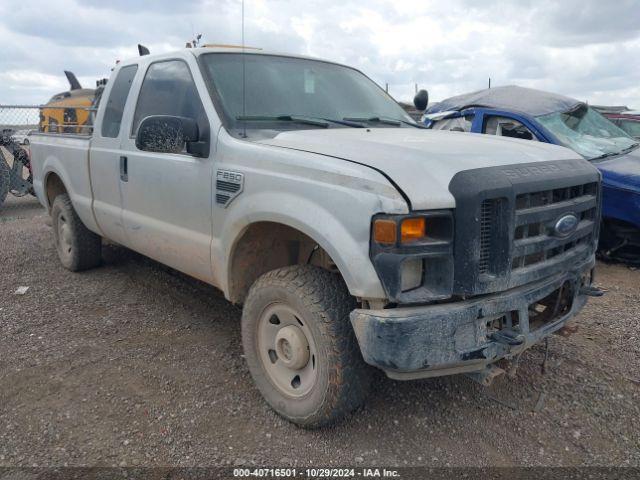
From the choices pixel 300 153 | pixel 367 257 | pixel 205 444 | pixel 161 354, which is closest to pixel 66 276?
pixel 161 354

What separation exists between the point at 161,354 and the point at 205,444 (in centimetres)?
116

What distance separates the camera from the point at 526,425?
305 centimetres

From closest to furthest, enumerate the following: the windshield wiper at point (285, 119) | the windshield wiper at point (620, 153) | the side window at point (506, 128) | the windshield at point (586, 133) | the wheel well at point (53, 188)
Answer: the windshield wiper at point (285, 119) → the wheel well at point (53, 188) → the windshield wiper at point (620, 153) → the windshield at point (586, 133) → the side window at point (506, 128)

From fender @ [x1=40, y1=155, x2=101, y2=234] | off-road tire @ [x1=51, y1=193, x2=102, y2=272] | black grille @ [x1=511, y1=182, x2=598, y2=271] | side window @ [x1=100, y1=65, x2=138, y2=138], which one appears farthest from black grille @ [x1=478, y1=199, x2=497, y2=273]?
off-road tire @ [x1=51, y1=193, x2=102, y2=272]

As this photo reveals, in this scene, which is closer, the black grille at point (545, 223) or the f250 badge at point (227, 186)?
the black grille at point (545, 223)

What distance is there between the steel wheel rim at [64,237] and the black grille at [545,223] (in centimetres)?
451

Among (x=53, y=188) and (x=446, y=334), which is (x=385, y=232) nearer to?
(x=446, y=334)

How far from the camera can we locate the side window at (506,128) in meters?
6.39

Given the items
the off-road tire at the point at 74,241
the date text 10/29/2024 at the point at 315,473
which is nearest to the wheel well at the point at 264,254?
the date text 10/29/2024 at the point at 315,473

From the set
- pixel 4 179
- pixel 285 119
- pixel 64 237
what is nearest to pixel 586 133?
pixel 285 119

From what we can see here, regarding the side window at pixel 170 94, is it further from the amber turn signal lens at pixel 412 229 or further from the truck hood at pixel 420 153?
the amber turn signal lens at pixel 412 229

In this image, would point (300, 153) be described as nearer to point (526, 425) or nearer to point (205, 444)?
point (205, 444)

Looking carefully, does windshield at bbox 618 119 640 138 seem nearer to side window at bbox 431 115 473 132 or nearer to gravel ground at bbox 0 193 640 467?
side window at bbox 431 115 473 132

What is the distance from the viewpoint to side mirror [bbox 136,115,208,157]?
3.18m
